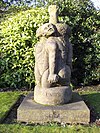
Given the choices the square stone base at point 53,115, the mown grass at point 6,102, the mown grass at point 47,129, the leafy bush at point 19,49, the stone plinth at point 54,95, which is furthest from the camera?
the leafy bush at point 19,49

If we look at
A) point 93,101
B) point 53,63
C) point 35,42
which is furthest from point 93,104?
point 35,42

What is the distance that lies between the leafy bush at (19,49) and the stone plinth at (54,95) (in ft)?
11.8

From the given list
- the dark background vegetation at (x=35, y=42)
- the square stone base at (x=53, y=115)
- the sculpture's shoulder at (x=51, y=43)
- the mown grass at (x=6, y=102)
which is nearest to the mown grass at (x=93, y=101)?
the square stone base at (x=53, y=115)

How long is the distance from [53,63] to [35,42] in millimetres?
3706

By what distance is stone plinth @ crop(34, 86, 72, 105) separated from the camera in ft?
19.0

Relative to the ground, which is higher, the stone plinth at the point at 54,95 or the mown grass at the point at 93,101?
the stone plinth at the point at 54,95

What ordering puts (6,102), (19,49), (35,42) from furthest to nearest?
(19,49)
(35,42)
(6,102)

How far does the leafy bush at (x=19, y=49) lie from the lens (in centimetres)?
942

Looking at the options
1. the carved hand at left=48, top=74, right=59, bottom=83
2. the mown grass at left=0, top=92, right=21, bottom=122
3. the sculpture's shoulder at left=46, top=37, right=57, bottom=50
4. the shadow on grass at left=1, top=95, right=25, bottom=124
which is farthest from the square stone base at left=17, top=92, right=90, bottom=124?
the sculpture's shoulder at left=46, top=37, right=57, bottom=50

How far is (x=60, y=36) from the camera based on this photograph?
602 centimetres

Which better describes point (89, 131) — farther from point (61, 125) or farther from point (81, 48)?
point (81, 48)

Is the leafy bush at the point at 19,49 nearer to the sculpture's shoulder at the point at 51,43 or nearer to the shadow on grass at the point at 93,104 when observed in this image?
the shadow on grass at the point at 93,104

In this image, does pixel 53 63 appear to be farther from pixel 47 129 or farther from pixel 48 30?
pixel 47 129

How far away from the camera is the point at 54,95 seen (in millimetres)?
5785
